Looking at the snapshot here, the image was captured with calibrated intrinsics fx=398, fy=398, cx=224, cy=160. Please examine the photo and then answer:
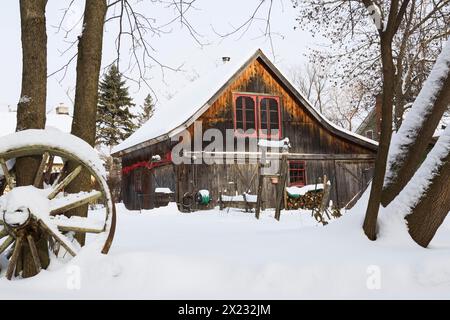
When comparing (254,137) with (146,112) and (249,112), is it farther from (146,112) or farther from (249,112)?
(146,112)

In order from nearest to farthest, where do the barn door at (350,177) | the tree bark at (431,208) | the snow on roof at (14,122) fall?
the tree bark at (431,208)
the barn door at (350,177)
the snow on roof at (14,122)

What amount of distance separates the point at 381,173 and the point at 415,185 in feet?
1.16

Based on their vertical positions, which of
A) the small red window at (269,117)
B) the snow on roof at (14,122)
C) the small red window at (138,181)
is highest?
the snow on roof at (14,122)

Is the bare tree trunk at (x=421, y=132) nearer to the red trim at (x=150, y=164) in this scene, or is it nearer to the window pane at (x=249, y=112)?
the red trim at (x=150, y=164)

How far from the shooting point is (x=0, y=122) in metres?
30.4

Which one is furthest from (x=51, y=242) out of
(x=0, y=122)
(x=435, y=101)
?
(x=0, y=122)

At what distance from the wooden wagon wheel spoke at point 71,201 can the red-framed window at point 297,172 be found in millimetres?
14196

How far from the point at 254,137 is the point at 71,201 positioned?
1329cm

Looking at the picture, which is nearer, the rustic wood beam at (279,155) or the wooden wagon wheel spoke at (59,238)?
the wooden wagon wheel spoke at (59,238)

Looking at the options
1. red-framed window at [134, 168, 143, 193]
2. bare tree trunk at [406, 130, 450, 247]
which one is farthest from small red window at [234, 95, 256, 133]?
bare tree trunk at [406, 130, 450, 247]

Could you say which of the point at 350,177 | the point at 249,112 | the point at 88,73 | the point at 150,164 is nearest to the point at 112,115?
the point at 150,164

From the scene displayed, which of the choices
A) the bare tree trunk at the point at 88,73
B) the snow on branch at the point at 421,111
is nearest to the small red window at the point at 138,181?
the bare tree trunk at the point at 88,73

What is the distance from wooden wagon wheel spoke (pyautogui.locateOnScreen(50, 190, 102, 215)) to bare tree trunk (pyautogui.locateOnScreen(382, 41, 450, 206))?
2963 mm

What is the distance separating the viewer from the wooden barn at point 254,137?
50.3ft
